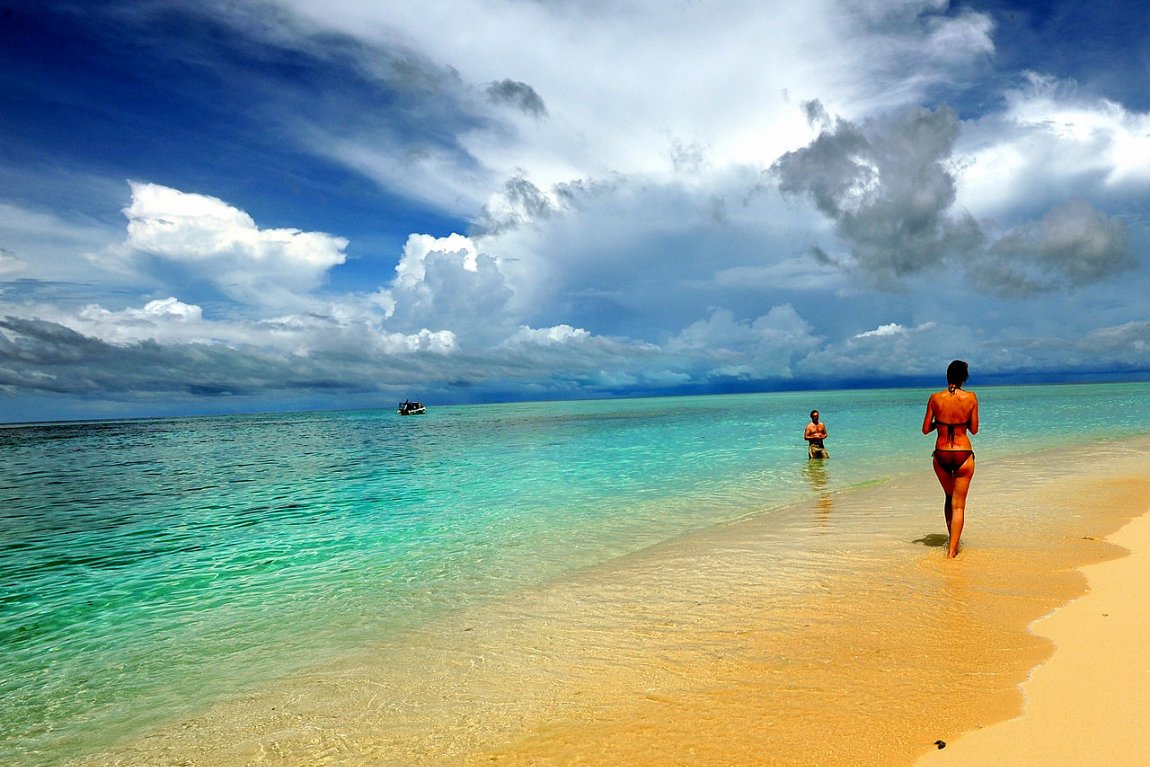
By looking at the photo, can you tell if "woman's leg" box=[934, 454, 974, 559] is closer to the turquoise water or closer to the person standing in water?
the turquoise water

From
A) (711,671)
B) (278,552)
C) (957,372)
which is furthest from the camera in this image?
(278,552)

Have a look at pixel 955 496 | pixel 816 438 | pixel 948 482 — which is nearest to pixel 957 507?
pixel 955 496

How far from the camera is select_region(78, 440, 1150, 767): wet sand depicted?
484cm

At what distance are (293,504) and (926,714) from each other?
70.3ft

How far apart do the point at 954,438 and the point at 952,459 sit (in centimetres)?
34

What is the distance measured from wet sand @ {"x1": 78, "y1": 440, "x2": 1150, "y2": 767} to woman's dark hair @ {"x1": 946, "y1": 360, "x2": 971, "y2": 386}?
2854 millimetres

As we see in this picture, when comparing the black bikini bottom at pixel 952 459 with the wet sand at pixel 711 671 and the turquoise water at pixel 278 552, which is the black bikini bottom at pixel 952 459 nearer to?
the wet sand at pixel 711 671

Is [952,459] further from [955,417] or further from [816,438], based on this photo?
[816,438]

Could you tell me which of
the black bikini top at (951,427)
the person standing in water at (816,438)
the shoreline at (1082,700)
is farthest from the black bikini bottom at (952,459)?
the person standing in water at (816,438)

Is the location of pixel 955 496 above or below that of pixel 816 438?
above

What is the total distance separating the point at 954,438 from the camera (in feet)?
31.2

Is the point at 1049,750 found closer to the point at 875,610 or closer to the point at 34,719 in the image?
the point at 875,610

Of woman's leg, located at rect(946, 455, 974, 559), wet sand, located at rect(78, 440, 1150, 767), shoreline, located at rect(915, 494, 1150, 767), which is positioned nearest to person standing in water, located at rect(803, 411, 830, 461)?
wet sand, located at rect(78, 440, 1150, 767)

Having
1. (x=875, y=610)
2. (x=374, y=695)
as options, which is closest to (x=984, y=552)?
(x=875, y=610)
